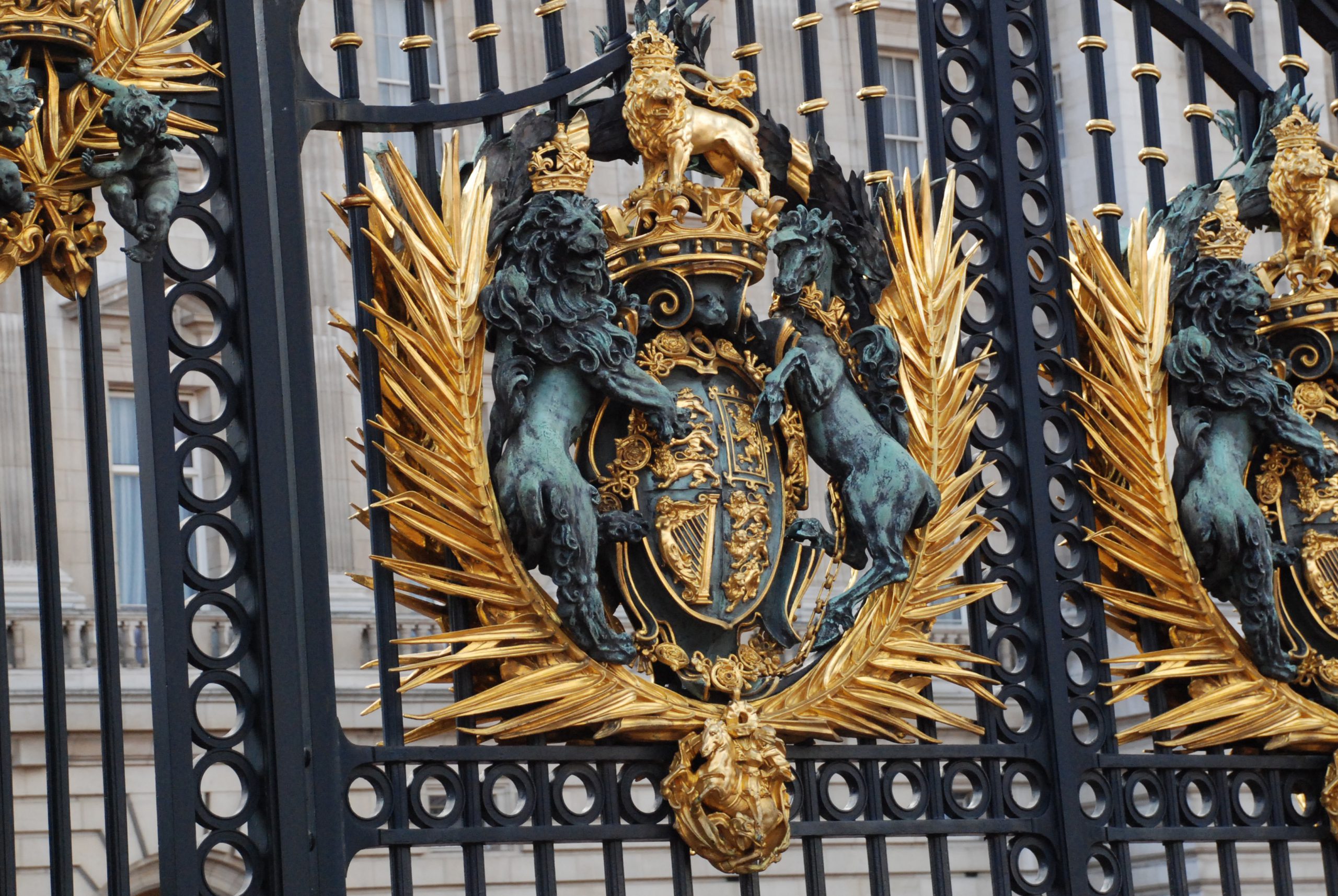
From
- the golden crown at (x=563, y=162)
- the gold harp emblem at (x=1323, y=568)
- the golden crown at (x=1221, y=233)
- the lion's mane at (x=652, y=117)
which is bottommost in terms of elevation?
the gold harp emblem at (x=1323, y=568)

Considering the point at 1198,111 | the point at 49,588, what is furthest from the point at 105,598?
the point at 1198,111

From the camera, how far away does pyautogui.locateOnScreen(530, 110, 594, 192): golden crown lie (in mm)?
7480

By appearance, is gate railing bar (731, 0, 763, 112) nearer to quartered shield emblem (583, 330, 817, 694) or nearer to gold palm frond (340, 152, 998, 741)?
quartered shield emblem (583, 330, 817, 694)

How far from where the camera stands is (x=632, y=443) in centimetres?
749

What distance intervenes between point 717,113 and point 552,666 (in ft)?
6.26

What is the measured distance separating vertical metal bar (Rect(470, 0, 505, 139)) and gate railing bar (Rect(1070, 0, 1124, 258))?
2.31 meters

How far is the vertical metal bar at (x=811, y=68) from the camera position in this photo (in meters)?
8.08

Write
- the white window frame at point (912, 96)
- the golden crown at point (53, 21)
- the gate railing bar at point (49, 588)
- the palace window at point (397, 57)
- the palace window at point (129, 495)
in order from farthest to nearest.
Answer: the white window frame at point (912, 96) < the palace window at point (397, 57) < the palace window at point (129, 495) < the golden crown at point (53, 21) < the gate railing bar at point (49, 588)

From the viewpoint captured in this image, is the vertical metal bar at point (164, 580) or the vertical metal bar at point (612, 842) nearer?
the vertical metal bar at point (164, 580)

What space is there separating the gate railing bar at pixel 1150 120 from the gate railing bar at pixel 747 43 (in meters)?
1.60

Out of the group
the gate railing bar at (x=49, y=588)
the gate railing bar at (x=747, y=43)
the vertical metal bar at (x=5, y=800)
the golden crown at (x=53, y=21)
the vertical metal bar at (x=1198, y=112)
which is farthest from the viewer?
the vertical metal bar at (x=1198, y=112)

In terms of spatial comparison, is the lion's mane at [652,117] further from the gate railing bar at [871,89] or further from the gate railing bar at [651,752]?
the gate railing bar at [651,752]

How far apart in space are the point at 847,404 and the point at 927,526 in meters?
0.50

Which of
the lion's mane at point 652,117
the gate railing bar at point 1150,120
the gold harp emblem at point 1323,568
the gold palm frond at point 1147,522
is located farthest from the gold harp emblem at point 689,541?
the gold harp emblem at point 1323,568
